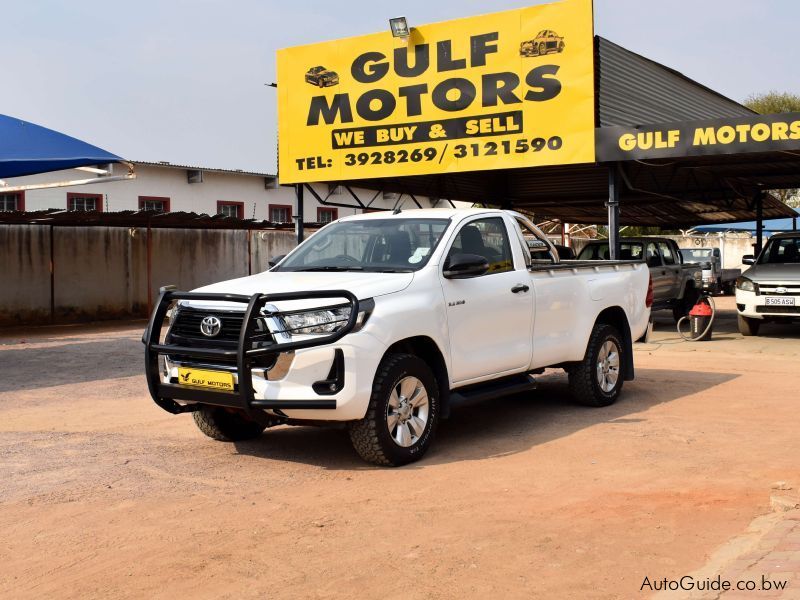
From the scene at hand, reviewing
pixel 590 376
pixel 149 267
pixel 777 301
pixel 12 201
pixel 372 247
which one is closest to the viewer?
pixel 372 247

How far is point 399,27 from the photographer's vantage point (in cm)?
1650

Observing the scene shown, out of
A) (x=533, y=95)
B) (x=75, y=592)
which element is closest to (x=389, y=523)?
(x=75, y=592)

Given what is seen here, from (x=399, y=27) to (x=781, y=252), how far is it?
26.0 feet

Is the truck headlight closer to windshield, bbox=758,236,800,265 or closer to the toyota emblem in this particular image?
the toyota emblem

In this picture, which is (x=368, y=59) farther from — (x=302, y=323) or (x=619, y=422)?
(x=302, y=323)

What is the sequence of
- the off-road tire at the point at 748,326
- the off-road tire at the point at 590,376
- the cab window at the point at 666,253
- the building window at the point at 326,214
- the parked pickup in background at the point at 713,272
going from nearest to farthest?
the off-road tire at the point at 590,376
the off-road tire at the point at 748,326
the cab window at the point at 666,253
the parked pickup in background at the point at 713,272
the building window at the point at 326,214

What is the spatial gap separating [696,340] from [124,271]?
13.7 m

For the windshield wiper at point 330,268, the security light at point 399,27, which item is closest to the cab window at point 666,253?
the security light at point 399,27

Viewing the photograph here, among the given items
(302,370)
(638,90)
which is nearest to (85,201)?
(638,90)

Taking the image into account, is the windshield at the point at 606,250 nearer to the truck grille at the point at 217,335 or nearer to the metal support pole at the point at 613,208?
the metal support pole at the point at 613,208

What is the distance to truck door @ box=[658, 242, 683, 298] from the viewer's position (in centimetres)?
1967

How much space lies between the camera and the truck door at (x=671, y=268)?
19672 mm

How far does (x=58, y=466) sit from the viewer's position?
6.91 metres

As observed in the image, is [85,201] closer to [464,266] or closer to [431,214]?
[431,214]
